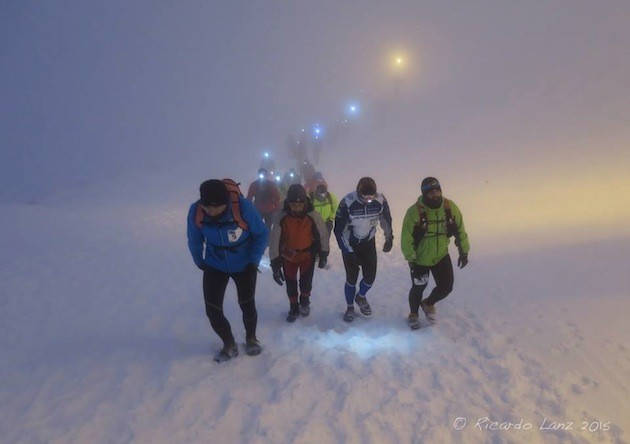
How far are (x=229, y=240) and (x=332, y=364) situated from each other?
2.11 meters

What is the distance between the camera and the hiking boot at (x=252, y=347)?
4.73 metres

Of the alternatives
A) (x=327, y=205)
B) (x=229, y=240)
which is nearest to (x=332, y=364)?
(x=229, y=240)

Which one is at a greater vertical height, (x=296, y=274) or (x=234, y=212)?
(x=234, y=212)

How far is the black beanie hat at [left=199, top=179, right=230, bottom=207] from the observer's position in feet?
11.6

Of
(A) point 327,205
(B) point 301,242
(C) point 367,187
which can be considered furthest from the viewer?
(A) point 327,205

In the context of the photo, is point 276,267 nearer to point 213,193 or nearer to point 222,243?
point 222,243

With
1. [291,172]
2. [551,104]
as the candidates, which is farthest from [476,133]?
[291,172]

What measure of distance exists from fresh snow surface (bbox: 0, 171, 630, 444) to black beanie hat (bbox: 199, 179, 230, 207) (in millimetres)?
2233

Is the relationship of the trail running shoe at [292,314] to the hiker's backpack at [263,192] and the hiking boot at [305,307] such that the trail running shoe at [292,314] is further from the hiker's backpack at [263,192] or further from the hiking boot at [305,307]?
the hiker's backpack at [263,192]

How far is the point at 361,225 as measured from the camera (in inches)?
204

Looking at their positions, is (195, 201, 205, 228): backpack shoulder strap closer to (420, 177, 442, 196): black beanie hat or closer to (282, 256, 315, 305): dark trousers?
(282, 256, 315, 305): dark trousers

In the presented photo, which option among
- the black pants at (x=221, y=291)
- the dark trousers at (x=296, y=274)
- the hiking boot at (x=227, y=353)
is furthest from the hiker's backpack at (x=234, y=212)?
the hiking boot at (x=227, y=353)

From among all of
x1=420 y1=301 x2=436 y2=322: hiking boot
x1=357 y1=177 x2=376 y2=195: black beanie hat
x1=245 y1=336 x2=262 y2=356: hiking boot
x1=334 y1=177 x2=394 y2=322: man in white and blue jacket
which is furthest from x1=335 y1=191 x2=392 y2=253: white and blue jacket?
x1=245 y1=336 x2=262 y2=356: hiking boot

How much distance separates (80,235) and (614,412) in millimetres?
14273
